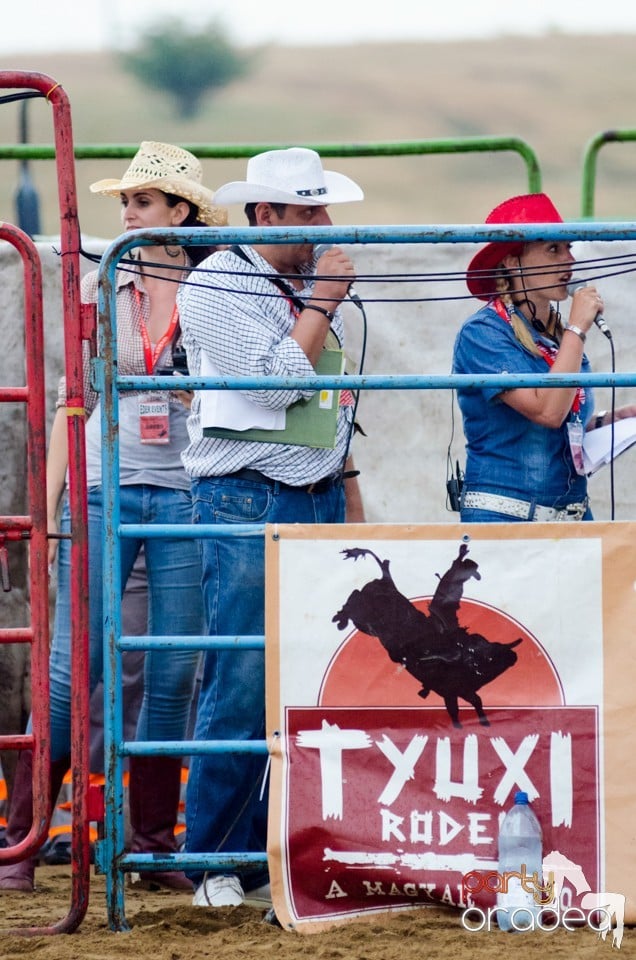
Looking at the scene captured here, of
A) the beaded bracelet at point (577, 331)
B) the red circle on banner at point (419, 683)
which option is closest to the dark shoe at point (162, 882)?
the red circle on banner at point (419, 683)

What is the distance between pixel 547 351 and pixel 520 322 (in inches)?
4.5

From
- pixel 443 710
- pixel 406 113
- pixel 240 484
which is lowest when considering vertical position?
pixel 443 710

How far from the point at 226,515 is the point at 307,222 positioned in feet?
3.00

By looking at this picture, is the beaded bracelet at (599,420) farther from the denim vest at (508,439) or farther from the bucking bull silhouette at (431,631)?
the bucking bull silhouette at (431,631)

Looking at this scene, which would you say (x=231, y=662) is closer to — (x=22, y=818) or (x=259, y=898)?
(x=259, y=898)

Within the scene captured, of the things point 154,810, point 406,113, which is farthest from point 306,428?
point 406,113

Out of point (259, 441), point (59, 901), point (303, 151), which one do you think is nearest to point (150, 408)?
point (259, 441)

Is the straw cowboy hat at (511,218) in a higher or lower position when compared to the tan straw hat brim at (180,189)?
lower

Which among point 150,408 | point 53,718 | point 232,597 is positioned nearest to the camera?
point 232,597

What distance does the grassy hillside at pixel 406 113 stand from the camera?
145ft

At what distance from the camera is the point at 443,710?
3564mm

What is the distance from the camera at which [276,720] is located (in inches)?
142

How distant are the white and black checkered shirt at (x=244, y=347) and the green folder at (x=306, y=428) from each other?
0.08ft

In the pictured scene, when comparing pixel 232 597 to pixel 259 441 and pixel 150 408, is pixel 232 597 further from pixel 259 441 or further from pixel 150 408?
pixel 150 408
